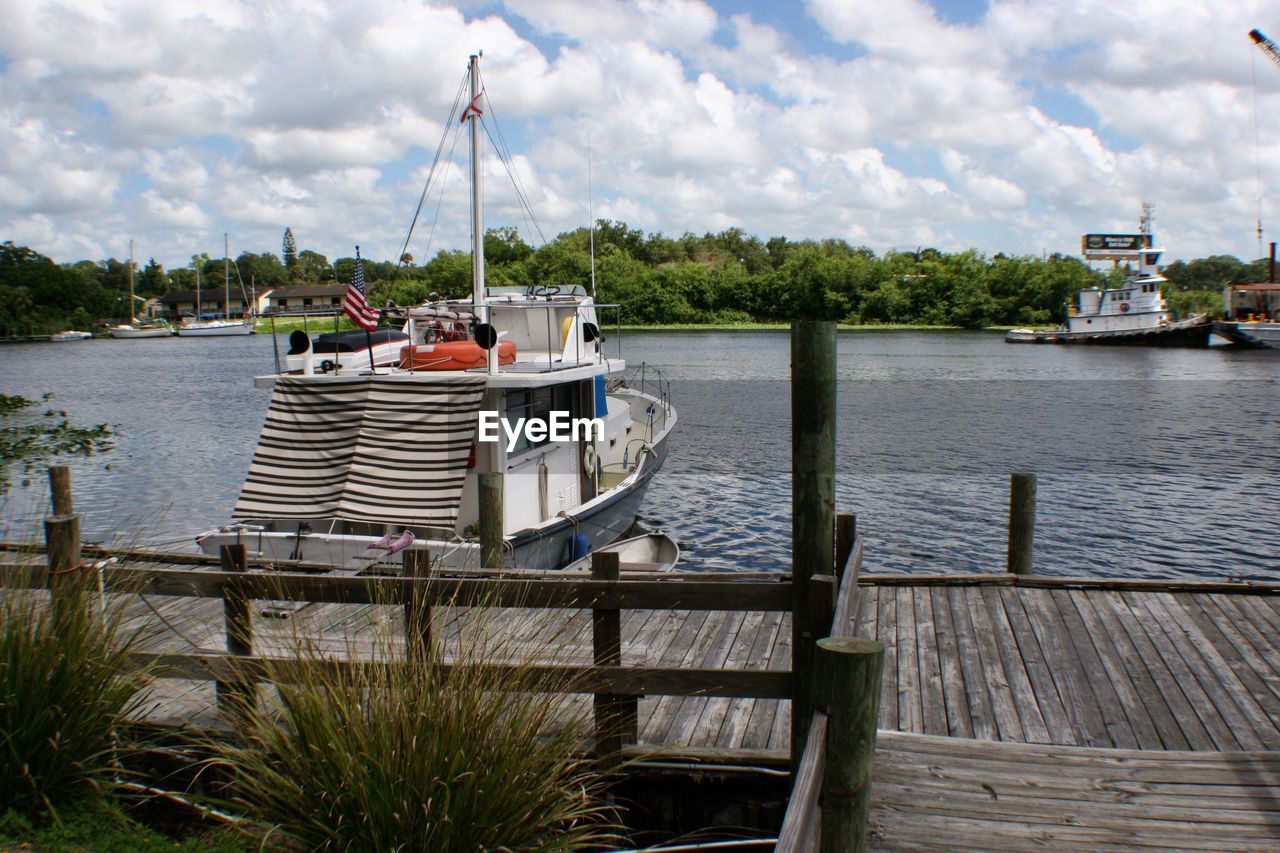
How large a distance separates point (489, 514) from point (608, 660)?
5.11m

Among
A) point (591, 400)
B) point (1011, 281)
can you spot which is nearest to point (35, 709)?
point (591, 400)

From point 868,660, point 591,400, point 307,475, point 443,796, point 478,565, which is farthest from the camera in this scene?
point 591,400

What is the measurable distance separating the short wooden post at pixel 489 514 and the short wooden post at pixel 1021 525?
5378mm

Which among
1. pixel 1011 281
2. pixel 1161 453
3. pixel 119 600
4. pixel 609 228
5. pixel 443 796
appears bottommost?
pixel 1161 453

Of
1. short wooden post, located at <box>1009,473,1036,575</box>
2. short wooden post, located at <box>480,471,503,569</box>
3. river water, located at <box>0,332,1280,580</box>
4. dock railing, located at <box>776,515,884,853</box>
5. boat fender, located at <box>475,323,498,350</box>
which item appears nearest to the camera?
dock railing, located at <box>776,515,884,853</box>

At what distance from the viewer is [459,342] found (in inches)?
491

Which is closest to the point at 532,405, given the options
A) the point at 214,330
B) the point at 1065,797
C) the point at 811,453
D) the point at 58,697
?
the point at 811,453

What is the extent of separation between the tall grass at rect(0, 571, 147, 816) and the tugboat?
78.8 metres

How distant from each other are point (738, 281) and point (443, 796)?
113 m

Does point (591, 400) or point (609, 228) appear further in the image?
point (609, 228)

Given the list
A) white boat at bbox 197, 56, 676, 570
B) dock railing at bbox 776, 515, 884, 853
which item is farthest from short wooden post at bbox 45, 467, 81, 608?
white boat at bbox 197, 56, 676, 570

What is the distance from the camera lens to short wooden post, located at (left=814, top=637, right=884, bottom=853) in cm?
305

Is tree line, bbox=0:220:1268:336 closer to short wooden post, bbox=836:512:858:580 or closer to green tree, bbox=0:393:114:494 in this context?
green tree, bbox=0:393:114:494

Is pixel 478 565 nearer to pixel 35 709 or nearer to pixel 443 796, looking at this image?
pixel 35 709
